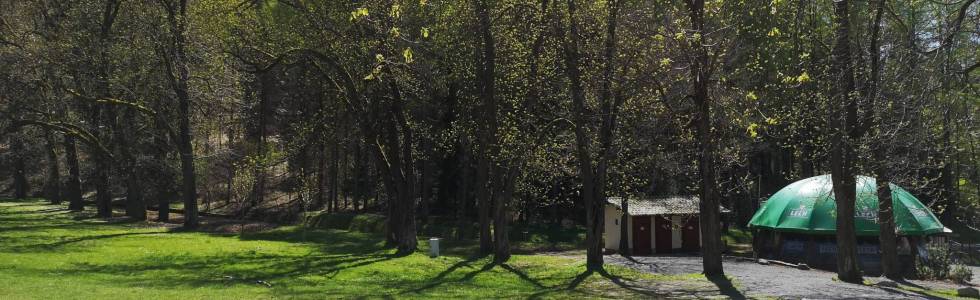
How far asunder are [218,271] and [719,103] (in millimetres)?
13539

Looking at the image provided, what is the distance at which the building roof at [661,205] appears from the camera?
3716 cm

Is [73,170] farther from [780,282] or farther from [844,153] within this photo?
[844,153]

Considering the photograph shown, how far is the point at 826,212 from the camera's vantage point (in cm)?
2925

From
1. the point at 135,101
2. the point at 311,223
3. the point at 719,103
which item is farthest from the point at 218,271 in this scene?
the point at 311,223

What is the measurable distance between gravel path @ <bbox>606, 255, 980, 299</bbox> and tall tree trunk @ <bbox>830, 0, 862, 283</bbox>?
841 mm

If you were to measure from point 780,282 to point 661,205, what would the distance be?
16.4 metres

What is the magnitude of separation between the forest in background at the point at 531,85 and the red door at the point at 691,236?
2508 mm

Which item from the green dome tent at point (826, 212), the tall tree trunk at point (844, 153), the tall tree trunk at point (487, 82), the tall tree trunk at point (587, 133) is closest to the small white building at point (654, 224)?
the green dome tent at point (826, 212)

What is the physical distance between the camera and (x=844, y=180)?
20859 mm

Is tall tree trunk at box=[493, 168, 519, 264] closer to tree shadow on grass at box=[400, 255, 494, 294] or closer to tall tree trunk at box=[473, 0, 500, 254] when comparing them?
tall tree trunk at box=[473, 0, 500, 254]

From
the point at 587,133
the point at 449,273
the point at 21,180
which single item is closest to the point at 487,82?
the point at 587,133

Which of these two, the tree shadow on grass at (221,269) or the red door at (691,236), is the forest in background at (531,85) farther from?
the tree shadow on grass at (221,269)

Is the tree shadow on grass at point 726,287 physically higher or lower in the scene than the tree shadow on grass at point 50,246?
lower

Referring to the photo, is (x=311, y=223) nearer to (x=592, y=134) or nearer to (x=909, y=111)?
(x=592, y=134)
